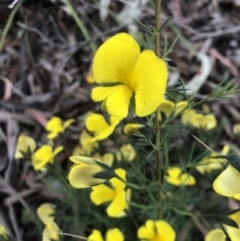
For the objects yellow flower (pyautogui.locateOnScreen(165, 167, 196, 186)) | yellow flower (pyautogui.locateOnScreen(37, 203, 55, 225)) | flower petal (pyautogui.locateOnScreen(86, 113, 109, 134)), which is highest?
flower petal (pyautogui.locateOnScreen(86, 113, 109, 134))

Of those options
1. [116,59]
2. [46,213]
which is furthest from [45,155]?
[116,59]

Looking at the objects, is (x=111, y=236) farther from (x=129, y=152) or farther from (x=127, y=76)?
(x=127, y=76)

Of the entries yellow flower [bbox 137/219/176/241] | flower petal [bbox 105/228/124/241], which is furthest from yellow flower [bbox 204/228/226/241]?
flower petal [bbox 105/228/124/241]

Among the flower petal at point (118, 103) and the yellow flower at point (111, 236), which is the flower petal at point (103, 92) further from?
the yellow flower at point (111, 236)

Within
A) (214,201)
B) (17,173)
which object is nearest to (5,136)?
(17,173)

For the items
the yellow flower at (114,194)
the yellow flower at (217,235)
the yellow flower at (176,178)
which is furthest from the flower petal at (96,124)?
the yellow flower at (217,235)

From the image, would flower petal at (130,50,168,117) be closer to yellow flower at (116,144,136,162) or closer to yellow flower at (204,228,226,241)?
yellow flower at (204,228,226,241)

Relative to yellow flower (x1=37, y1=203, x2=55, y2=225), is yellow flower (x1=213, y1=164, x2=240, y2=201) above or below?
above
